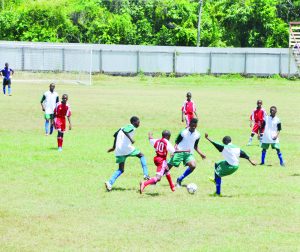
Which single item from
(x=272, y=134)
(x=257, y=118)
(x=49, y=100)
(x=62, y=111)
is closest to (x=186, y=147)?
(x=272, y=134)

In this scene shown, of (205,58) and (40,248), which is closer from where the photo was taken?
(40,248)

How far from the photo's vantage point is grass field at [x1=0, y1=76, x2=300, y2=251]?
1408 cm

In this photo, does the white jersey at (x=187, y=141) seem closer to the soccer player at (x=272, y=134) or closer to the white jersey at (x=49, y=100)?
the soccer player at (x=272, y=134)

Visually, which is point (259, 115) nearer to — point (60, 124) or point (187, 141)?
point (60, 124)

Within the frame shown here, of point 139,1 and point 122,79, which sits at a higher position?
point 139,1

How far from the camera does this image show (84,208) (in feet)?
55.5

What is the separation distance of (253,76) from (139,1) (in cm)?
1712

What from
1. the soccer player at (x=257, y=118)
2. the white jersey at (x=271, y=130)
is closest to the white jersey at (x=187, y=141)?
the white jersey at (x=271, y=130)

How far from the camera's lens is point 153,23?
80938mm

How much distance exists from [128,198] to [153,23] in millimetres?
63981

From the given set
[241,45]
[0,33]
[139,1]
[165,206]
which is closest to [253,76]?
[241,45]

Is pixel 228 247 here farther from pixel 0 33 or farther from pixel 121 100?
pixel 0 33

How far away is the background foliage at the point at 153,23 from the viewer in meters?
77.2

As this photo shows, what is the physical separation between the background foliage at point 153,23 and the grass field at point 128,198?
39339 mm
